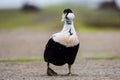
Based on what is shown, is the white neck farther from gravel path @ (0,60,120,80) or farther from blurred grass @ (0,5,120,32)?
blurred grass @ (0,5,120,32)

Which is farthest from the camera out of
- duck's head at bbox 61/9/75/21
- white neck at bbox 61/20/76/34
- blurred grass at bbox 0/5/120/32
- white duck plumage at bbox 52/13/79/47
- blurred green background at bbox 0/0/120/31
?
blurred green background at bbox 0/0/120/31

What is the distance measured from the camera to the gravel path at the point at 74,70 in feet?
46.1

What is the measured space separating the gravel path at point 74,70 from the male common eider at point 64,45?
43 centimetres

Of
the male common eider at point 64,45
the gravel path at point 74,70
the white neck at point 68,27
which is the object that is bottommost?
the gravel path at point 74,70

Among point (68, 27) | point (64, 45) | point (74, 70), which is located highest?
point (68, 27)

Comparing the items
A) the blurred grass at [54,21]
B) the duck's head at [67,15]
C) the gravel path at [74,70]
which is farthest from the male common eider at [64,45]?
the blurred grass at [54,21]

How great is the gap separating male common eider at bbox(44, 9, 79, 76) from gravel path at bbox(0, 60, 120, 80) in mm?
434

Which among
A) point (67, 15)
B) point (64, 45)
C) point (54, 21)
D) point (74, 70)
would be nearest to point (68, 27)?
point (67, 15)

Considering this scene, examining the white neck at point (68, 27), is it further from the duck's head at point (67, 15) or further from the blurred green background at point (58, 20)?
the blurred green background at point (58, 20)

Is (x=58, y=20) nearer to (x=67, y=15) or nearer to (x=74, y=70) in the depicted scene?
(x=74, y=70)

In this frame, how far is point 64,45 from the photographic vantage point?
555 inches

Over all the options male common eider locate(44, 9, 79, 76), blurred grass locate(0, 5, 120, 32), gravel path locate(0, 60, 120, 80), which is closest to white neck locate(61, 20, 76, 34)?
male common eider locate(44, 9, 79, 76)

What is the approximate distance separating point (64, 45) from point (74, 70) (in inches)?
78.6

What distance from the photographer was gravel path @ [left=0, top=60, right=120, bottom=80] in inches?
554
